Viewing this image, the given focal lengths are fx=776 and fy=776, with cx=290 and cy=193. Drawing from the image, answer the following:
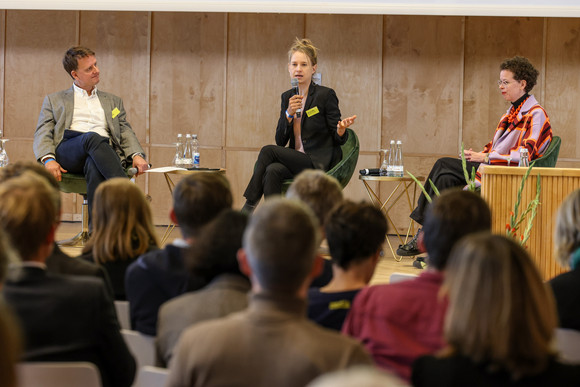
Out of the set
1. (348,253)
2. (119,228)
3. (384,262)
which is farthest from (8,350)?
(384,262)

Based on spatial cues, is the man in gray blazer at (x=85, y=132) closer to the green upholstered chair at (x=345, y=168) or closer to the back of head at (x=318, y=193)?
the green upholstered chair at (x=345, y=168)

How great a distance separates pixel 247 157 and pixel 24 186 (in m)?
5.32

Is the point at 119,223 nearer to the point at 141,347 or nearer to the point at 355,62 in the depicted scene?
the point at 141,347

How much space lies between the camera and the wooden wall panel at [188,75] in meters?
7.05

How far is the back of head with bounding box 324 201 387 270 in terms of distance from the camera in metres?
2.05

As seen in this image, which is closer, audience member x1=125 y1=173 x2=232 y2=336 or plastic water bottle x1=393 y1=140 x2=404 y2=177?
audience member x1=125 y1=173 x2=232 y2=336

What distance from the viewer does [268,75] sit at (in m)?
7.00

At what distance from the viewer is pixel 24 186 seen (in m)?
1.78

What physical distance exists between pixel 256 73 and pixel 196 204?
4.83m

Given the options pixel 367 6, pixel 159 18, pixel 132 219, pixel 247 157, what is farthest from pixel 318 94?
pixel 132 219

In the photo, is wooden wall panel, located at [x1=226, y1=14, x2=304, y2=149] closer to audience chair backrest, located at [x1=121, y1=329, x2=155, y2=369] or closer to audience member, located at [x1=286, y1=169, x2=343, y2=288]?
audience member, located at [x1=286, y1=169, x2=343, y2=288]

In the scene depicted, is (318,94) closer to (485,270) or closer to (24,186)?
(24,186)

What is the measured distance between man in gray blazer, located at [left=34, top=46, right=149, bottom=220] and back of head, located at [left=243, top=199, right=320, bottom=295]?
399cm

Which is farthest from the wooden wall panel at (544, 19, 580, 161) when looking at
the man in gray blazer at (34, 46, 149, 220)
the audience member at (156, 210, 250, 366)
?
the audience member at (156, 210, 250, 366)
